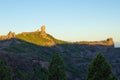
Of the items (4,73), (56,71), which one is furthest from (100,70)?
(4,73)

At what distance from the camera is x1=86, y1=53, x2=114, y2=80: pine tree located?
46562 millimetres

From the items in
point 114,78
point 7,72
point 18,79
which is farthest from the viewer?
point 18,79

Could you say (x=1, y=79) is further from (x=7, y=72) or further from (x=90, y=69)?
(x=90, y=69)

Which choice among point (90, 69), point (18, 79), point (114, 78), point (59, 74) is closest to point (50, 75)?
point (59, 74)

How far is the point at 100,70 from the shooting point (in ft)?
154

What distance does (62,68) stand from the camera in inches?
2424

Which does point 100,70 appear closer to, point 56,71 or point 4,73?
point 56,71

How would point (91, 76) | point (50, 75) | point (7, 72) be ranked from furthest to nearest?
1. point (7, 72)
2. point (50, 75)
3. point (91, 76)

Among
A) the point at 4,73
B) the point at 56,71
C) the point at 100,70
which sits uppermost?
the point at 100,70

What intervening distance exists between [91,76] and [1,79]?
24.8 metres

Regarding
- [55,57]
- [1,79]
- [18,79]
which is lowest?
[18,79]

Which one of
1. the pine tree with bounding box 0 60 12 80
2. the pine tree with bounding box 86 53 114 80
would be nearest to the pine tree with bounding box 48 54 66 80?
the pine tree with bounding box 0 60 12 80

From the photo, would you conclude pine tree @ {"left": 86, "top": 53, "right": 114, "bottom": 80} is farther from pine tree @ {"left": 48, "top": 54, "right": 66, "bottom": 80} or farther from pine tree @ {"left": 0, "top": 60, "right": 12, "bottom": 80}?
pine tree @ {"left": 0, "top": 60, "right": 12, "bottom": 80}

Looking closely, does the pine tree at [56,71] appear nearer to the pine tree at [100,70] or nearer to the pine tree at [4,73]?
the pine tree at [4,73]
